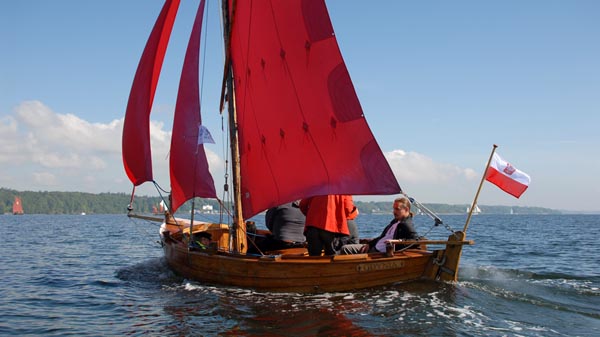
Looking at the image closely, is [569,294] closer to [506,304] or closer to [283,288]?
[506,304]

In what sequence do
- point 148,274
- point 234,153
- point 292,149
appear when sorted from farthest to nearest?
point 148,274 < point 234,153 < point 292,149

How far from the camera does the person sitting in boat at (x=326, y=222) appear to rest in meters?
12.0

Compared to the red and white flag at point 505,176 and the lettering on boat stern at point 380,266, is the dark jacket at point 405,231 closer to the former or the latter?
the lettering on boat stern at point 380,266

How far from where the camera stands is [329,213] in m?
12.0

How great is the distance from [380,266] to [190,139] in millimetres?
6378

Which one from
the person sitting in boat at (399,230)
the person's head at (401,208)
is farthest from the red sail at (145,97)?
the person's head at (401,208)

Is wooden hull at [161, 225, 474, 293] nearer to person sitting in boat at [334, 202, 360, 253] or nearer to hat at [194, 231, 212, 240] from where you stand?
person sitting in boat at [334, 202, 360, 253]

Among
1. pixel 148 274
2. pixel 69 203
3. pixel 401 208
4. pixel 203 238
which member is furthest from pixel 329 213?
pixel 69 203

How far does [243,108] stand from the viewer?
1362 cm

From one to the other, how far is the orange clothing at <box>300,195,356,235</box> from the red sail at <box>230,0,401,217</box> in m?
0.35

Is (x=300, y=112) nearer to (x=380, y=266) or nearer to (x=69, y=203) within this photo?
(x=380, y=266)

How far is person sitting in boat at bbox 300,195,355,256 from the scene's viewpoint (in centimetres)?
1198

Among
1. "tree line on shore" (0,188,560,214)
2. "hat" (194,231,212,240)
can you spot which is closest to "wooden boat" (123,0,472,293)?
"hat" (194,231,212,240)

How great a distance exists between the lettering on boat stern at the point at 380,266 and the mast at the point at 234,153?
373 centimetres
